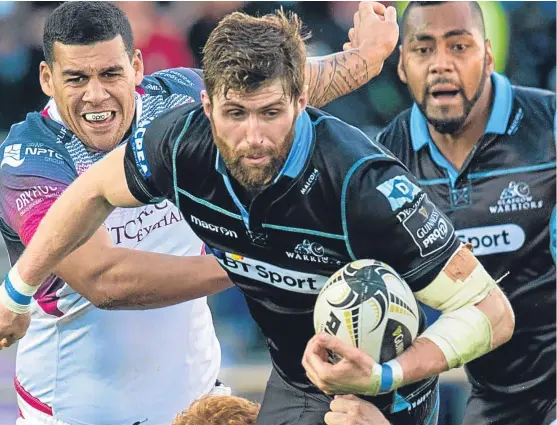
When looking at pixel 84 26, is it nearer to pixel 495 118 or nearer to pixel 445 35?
pixel 445 35

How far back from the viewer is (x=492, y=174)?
15.1ft

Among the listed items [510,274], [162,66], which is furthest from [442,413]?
[162,66]

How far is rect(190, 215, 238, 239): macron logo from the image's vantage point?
11.9ft

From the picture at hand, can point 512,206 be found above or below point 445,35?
below

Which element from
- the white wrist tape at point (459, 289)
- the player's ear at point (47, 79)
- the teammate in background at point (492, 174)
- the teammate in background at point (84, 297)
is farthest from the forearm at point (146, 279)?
the white wrist tape at point (459, 289)

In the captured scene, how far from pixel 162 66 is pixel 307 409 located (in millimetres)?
2422

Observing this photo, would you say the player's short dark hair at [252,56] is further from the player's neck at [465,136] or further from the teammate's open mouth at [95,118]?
the player's neck at [465,136]

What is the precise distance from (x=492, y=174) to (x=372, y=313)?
1557 millimetres

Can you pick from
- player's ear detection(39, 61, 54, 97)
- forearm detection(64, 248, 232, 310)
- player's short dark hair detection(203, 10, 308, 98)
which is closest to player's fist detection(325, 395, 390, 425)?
player's short dark hair detection(203, 10, 308, 98)

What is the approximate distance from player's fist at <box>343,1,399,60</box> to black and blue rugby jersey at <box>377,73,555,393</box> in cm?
38

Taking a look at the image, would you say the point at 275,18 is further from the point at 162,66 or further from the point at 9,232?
the point at 162,66

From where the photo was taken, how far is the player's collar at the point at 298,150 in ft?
11.2


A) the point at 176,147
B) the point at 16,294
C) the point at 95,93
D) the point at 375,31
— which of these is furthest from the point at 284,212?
the point at 375,31

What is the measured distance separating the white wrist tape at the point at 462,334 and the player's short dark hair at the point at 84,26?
204cm
